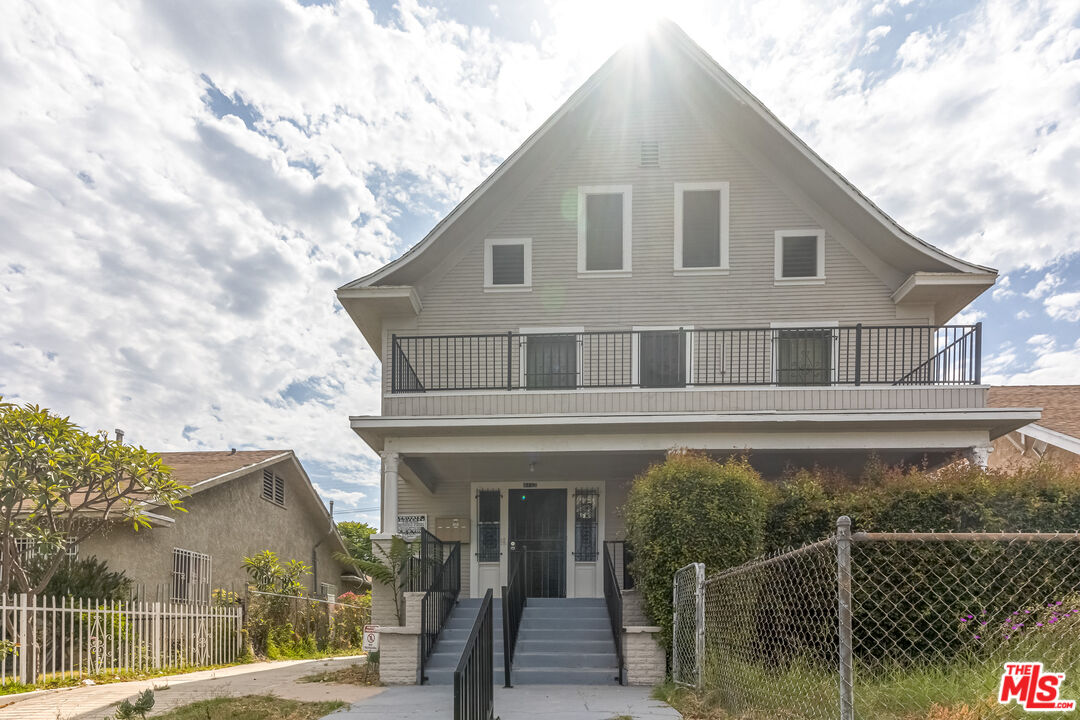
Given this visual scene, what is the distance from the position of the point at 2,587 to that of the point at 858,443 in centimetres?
1201

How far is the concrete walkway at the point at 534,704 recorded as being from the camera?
22.7 ft

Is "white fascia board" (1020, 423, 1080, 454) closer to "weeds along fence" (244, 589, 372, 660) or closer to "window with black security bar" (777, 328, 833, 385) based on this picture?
"window with black security bar" (777, 328, 833, 385)

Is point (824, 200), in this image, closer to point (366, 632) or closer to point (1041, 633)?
point (1041, 633)

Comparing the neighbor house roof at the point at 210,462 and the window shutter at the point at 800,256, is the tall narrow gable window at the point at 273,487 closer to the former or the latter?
the neighbor house roof at the point at 210,462

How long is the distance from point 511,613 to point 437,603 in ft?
3.25

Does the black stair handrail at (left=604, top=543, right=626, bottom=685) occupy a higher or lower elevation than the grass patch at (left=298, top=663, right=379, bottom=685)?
higher

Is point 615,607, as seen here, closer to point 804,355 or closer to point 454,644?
point 454,644

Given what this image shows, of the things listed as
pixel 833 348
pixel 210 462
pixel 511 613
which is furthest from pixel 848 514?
pixel 210 462

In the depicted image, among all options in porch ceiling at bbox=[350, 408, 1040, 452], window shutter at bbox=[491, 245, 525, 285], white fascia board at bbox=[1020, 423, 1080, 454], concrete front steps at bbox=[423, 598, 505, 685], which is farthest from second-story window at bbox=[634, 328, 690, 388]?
white fascia board at bbox=[1020, 423, 1080, 454]

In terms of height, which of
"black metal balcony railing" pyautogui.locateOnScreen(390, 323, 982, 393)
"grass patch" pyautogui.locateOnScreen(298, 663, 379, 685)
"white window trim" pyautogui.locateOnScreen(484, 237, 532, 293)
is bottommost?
"grass patch" pyautogui.locateOnScreen(298, 663, 379, 685)

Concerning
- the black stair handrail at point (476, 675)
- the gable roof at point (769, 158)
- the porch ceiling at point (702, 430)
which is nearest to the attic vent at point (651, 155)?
the gable roof at point (769, 158)

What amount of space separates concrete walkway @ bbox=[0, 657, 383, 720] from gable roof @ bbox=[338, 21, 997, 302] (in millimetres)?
6081

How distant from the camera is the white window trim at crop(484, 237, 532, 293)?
1421 centimetres

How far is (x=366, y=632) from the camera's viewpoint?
10.4 m
